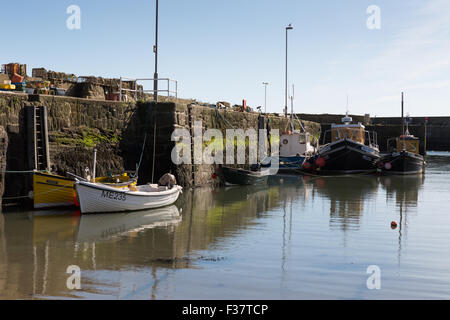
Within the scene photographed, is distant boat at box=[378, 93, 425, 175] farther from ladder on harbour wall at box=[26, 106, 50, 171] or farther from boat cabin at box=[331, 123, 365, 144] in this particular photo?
ladder on harbour wall at box=[26, 106, 50, 171]

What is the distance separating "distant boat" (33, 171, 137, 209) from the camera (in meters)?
16.1

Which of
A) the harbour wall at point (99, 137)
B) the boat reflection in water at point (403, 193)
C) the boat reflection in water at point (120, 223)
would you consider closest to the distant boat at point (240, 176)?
the harbour wall at point (99, 137)

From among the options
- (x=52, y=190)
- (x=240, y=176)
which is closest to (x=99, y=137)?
(x=52, y=190)

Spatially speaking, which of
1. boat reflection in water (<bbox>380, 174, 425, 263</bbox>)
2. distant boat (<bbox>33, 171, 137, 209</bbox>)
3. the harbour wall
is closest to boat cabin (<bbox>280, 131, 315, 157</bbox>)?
boat reflection in water (<bbox>380, 174, 425, 263</bbox>)

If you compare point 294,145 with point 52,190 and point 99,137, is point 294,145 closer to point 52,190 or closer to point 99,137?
point 99,137

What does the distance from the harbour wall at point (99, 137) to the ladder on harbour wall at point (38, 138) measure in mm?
93

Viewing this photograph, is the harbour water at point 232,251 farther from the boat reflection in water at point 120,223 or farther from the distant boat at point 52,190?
the distant boat at point 52,190

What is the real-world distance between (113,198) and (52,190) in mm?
2053

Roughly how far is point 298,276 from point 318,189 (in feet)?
54.9

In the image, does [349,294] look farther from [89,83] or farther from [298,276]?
[89,83]

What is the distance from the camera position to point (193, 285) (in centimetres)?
874

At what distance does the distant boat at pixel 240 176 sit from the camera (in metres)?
24.9

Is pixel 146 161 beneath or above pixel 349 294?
above

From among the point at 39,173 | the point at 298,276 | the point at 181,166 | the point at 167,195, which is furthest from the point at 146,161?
the point at 298,276
